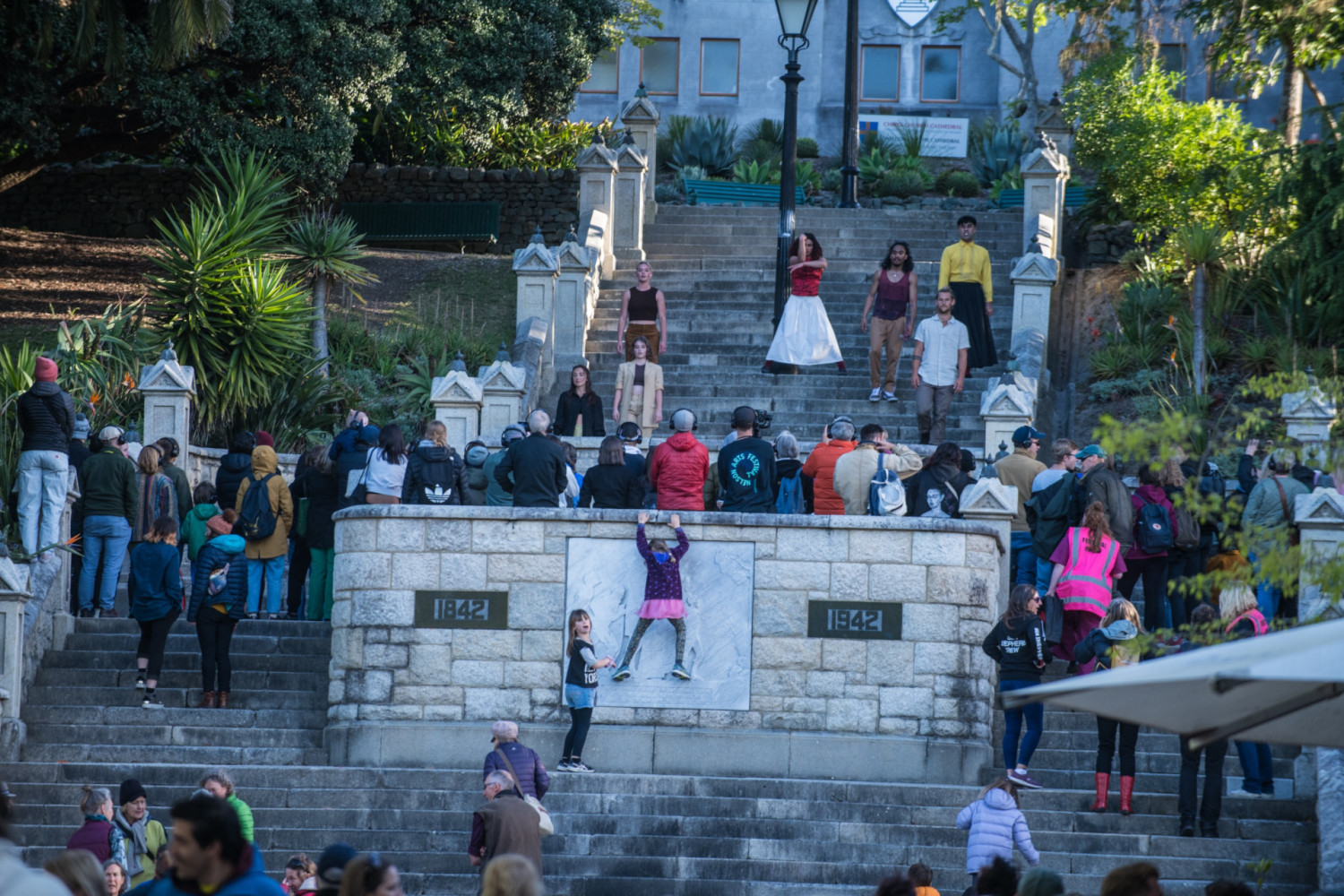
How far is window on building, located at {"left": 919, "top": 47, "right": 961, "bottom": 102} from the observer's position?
3784 centimetres

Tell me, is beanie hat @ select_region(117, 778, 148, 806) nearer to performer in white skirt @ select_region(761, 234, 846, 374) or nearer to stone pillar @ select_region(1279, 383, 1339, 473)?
performer in white skirt @ select_region(761, 234, 846, 374)

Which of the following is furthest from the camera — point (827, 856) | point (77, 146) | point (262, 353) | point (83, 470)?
point (77, 146)

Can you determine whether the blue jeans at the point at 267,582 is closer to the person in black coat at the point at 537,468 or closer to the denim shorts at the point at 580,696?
the person in black coat at the point at 537,468

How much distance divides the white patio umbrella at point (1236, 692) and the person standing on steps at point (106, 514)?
31.3ft

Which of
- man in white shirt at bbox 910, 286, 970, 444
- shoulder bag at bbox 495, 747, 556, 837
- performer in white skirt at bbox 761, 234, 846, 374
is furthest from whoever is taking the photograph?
performer in white skirt at bbox 761, 234, 846, 374

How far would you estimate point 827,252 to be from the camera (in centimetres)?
2270

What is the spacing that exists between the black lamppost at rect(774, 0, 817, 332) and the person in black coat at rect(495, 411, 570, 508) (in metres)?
6.06

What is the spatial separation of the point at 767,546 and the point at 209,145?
546 inches

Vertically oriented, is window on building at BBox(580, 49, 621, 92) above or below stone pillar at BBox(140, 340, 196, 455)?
above

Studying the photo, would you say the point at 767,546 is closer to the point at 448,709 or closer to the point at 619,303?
the point at 448,709

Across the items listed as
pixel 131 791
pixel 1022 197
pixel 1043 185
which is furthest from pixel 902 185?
pixel 131 791

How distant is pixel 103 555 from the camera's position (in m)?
14.4

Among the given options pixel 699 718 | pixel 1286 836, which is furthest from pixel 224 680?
pixel 1286 836

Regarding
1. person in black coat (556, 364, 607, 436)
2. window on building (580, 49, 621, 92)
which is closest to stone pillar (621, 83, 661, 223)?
person in black coat (556, 364, 607, 436)
